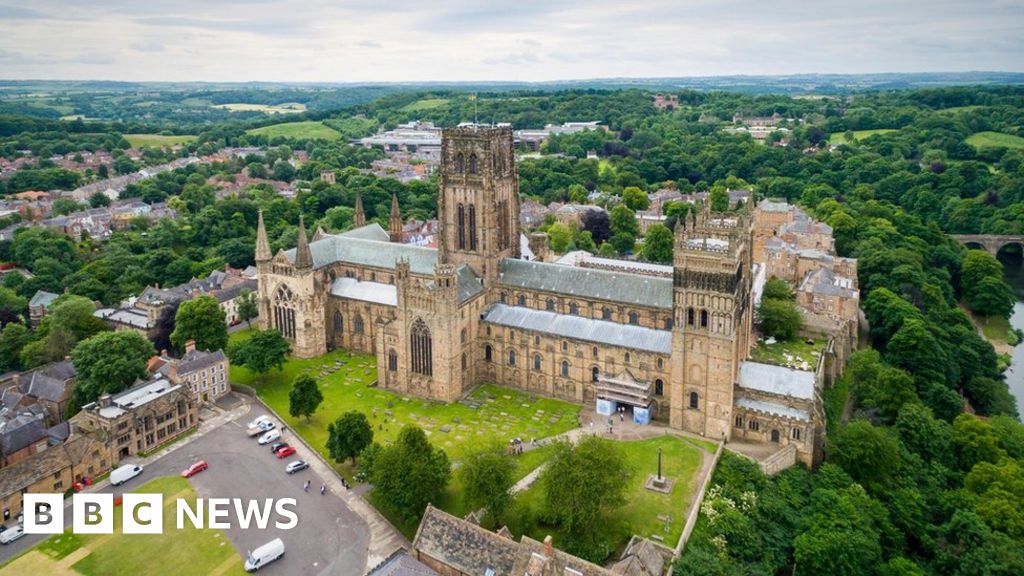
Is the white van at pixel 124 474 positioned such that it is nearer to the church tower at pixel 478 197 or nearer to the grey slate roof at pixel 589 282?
the church tower at pixel 478 197

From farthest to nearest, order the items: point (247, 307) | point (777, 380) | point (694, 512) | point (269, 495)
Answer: point (247, 307), point (777, 380), point (269, 495), point (694, 512)

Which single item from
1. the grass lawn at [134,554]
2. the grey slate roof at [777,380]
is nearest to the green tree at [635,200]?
the grey slate roof at [777,380]

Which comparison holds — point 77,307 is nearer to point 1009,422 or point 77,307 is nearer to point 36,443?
point 36,443

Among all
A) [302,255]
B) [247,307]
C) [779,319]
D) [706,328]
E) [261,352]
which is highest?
[302,255]

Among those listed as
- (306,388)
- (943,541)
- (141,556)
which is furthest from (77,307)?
(943,541)

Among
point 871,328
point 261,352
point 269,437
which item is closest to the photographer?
point 269,437

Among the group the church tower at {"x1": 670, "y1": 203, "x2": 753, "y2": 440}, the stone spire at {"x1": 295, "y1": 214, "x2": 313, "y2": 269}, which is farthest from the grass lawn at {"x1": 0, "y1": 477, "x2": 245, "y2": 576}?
the church tower at {"x1": 670, "y1": 203, "x2": 753, "y2": 440}

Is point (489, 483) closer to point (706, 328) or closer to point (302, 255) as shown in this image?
point (706, 328)

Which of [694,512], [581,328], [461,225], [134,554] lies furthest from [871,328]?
[134,554]
